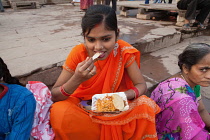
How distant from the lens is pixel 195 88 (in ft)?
5.85

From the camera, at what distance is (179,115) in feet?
4.77

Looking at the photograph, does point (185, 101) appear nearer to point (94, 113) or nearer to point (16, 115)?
point (94, 113)

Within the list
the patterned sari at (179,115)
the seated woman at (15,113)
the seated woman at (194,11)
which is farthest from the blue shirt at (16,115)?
the seated woman at (194,11)

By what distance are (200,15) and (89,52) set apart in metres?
3.99

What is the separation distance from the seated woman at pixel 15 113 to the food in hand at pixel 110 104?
0.54 m

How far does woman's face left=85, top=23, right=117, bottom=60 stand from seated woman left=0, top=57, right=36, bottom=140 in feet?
2.18

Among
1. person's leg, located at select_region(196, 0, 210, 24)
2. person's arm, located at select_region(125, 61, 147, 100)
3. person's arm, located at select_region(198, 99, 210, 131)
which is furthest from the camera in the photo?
person's leg, located at select_region(196, 0, 210, 24)

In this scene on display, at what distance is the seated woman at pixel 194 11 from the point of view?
Answer: 395 cm

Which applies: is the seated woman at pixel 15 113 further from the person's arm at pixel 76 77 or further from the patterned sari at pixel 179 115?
the patterned sari at pixel 179 115

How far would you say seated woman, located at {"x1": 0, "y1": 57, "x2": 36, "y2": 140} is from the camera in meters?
1.17

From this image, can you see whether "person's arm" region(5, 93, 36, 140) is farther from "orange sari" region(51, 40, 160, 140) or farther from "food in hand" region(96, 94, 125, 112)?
"food in hand" region(96, 94, 125, 112)

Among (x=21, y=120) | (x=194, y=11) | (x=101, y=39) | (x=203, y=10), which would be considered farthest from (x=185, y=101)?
(x=203, y=10)

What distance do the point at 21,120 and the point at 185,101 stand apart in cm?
140

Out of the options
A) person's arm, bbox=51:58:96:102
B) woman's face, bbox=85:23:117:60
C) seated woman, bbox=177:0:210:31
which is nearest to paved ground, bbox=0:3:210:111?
seated woman, bbox=177:0:210:31
